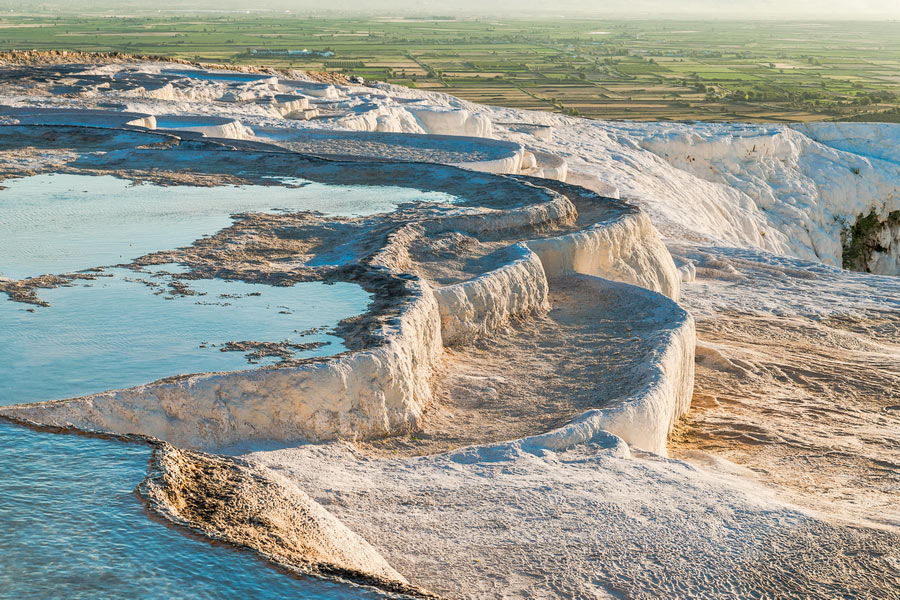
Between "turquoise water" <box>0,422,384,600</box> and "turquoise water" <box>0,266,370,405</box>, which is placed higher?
"turquoise water" <box>0,422,384,600</box>

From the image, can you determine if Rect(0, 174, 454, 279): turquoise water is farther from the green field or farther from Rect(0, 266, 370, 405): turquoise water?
the green field

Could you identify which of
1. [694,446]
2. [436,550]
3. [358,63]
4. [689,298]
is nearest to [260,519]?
[436,550]

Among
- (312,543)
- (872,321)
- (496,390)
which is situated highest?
(312,543)

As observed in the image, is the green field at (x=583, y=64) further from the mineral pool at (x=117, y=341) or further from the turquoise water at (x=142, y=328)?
the turquoise water at (x=142, y=328)

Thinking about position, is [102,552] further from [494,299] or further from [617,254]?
[617,254]

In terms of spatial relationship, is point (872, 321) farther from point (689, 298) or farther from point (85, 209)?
point (85, 209)

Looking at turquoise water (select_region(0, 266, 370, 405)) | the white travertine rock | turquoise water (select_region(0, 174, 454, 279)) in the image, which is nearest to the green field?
the white travertine rock

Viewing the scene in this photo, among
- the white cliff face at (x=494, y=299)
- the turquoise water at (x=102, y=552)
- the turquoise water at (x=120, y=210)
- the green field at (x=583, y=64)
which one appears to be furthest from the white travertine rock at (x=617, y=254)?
the green field at (x=583, y=64)
